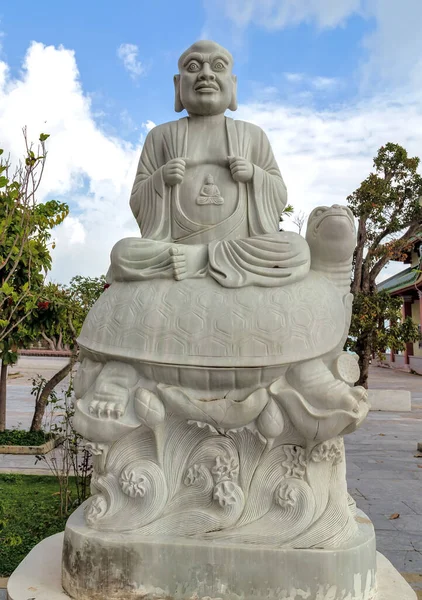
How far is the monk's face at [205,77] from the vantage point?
3170 mm

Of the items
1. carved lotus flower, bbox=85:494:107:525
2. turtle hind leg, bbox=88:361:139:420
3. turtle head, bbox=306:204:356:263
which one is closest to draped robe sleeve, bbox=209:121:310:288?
turtle head, bbox=306:204:356:263

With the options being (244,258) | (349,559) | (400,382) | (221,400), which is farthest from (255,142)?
(400,382)

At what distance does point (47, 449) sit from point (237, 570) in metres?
5.41

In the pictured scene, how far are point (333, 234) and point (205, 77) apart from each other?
1282 mm

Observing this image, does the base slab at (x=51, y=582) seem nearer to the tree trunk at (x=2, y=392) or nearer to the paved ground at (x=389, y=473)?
the paved ground at (x=389, y=473)

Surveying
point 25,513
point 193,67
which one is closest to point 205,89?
point 193,67

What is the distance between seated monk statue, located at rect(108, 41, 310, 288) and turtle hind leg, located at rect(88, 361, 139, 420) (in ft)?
1.61

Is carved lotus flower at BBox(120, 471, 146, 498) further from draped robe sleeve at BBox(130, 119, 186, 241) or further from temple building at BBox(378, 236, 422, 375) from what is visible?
temple building at BBox(378, 236, 422, 375)

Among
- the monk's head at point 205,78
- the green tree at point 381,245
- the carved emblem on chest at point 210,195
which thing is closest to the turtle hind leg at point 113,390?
the carved emblem on chest at point 210,195

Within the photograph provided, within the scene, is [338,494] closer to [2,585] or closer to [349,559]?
[349,559]

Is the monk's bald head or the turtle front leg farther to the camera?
the monk's bald head

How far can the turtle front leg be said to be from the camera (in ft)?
7.76

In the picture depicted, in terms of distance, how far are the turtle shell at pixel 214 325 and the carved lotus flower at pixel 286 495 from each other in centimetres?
57

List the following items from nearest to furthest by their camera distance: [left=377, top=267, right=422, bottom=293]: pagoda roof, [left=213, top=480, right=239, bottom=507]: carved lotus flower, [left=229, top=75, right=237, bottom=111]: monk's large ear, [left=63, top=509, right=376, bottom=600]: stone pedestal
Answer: [left=63, top=509, right=376, bottom=600]: stone pedestal < [left=213, top=480, right=239, bottom=507]: carved lotus flower < [left=229, top=75, right=237, bottom=111]: monk's large ear < [left=377, top=267, right=422, bottom=293]: pagoda roof
